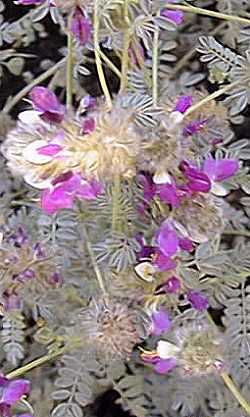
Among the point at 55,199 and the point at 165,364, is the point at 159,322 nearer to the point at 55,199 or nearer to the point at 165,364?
the point at 165,364

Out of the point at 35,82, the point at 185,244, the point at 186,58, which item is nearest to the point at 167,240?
the point at 185,244

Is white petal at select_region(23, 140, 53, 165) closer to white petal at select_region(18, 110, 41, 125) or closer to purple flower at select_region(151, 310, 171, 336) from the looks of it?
white petal at select_region(18, 110, 41, 125)

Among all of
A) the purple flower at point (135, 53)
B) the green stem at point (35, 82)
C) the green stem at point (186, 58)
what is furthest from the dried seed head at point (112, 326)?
the green stem at point (186, 58)

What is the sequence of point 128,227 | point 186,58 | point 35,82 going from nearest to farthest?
point 128,227, point 35,82, point 186,58

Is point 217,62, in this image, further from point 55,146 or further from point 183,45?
point 183,45

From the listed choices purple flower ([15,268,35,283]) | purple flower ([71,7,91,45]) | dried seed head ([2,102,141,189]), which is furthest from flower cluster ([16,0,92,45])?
purple flower ([15,268,35,283])

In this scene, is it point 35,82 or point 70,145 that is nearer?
point 70,145

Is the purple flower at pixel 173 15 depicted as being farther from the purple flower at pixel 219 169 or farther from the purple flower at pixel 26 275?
the purple flower at pixel 26 275
